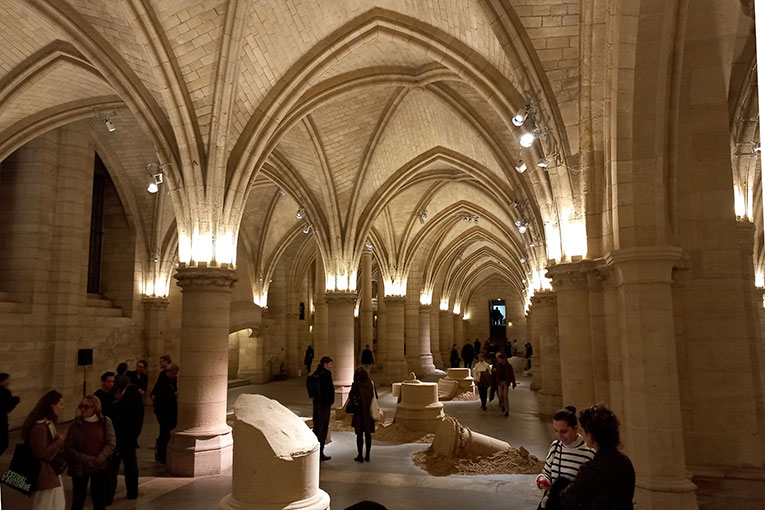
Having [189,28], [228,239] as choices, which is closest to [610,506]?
[228,239]

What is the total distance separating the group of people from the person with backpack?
2179 mm

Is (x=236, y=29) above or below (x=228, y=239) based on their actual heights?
above

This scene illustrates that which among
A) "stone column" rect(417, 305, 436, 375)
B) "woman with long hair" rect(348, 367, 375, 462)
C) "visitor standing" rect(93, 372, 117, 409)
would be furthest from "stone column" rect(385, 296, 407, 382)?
"visitor standing" rect(93, 372, 117, 409)

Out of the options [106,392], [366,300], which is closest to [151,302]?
[366,300]

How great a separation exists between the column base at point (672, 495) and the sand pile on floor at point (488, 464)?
252 cm

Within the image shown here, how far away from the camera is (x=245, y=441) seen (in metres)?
4.38

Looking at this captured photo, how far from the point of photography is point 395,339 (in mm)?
20281

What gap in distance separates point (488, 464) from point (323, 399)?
2533 millimetres

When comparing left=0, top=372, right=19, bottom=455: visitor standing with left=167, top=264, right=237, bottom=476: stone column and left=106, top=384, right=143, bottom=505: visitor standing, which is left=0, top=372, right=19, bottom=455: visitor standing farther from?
left=167, top=264, right=237, bottom=476: stone column

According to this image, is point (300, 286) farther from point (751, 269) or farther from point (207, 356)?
point (751, 269)

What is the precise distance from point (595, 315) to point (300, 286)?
63.1 feet

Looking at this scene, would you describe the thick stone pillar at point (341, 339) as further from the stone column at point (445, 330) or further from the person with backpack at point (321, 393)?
the stone column at point (445, 330)

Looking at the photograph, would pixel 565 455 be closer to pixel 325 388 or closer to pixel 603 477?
pixel 603 477

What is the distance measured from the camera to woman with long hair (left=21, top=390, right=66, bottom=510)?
409 cm
